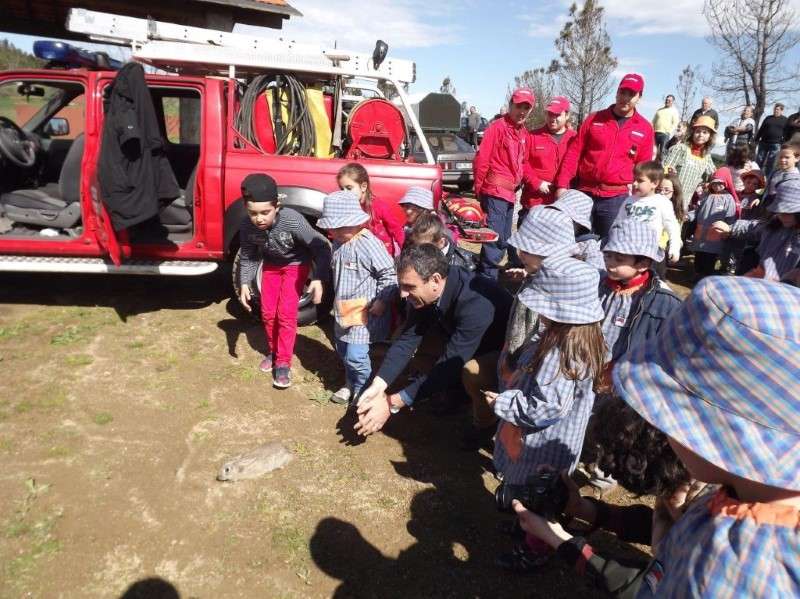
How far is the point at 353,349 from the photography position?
3402 millimetres

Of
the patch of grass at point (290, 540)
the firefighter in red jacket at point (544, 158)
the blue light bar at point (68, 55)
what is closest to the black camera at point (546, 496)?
the patch of grass at point (290, 540)

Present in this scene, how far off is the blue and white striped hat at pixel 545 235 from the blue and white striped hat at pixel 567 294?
28.2 inches

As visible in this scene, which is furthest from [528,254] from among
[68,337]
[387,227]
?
[68,337]

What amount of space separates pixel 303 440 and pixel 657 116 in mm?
10053

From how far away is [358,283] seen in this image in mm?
3385

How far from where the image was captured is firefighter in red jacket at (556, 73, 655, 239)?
4.62m

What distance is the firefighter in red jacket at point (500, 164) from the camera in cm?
519

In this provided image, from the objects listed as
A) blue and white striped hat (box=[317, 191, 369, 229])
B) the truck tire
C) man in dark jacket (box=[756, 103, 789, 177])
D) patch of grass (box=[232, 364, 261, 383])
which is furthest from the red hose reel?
man in dark jacket (box=[756, 103, 789, 177])

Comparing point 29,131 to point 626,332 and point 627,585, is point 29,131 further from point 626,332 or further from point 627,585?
point 627,585

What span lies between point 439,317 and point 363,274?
2.08 feet

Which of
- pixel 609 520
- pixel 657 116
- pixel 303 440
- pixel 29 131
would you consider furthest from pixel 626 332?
pixel 657 116

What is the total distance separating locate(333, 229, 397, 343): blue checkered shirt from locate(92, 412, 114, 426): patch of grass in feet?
4.99

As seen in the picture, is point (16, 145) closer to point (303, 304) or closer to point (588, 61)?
point (303, 304)

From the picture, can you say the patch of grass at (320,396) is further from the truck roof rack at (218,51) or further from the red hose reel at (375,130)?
the truck roof rack at (218,51)
